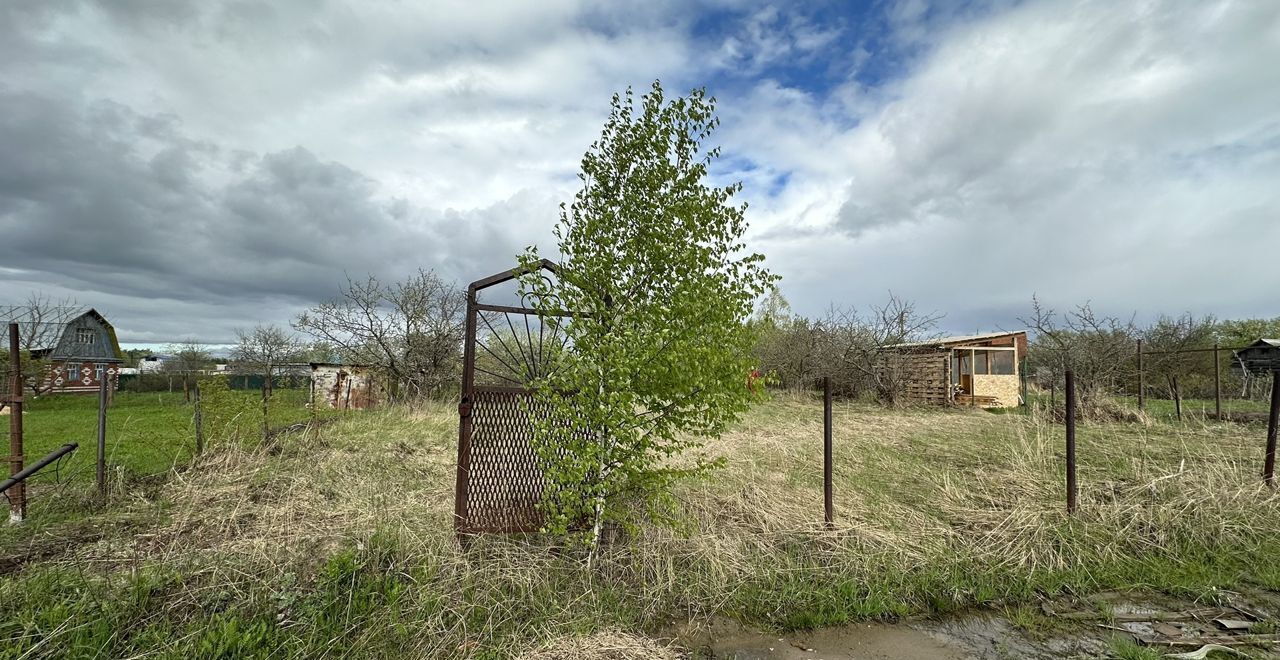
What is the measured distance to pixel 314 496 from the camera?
509cm

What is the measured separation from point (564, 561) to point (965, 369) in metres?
18.8

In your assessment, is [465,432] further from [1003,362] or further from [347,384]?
[1003,362]

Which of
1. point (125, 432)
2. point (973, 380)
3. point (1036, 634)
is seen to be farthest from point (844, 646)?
point (973, 380)

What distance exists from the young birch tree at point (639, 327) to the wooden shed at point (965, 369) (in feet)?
48.0

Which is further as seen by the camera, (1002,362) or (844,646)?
(1002,362)

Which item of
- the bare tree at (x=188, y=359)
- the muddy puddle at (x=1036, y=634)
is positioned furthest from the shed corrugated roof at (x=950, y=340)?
the bare tree at (x=188, y=359)

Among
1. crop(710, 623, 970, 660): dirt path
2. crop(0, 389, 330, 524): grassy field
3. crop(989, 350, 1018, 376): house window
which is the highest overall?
crop(989, 350, 1018, 376): house window

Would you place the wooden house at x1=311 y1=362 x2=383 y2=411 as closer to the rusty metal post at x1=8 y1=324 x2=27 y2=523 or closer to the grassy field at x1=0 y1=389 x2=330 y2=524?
the grassy field at x1=0 y1=389 x2=330 y2=524

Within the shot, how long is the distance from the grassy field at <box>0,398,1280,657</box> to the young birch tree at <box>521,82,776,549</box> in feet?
1.75

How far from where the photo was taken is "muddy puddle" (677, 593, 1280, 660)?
290cm

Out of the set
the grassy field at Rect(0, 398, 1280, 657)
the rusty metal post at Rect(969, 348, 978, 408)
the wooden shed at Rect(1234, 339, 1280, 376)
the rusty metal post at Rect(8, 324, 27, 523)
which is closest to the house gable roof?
the rusty metal post at Rect(8, 324, 27, 523)

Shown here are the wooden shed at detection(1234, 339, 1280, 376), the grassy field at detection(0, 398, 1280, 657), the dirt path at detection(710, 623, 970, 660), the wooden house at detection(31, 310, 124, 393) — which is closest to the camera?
the grassy field at detection(0, 398, 1280, 657)

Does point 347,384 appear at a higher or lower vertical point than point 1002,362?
lower

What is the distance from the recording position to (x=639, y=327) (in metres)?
3.59
